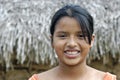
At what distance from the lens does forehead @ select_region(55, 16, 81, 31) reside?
148 centimetres

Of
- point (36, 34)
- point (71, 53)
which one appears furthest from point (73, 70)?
point (36, 34)

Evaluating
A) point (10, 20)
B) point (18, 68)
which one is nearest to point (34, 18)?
point (10, 20)

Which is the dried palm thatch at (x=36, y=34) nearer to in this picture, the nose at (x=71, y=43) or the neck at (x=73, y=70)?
the neck at (x=73, y=70)

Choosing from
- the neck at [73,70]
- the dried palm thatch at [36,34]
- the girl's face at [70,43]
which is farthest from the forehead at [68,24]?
the dried palm thatch at [36,34]

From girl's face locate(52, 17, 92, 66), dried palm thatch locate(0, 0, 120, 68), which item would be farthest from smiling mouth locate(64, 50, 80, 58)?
dried palm thatch locate(0, 0, 120, 68)

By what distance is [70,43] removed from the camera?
57.5 inches

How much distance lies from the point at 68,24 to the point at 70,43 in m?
0.07

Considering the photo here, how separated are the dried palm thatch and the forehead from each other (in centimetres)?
139

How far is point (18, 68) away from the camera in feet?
9.82

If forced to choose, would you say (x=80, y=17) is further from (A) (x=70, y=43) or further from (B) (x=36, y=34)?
(B) (x=36, y=34)

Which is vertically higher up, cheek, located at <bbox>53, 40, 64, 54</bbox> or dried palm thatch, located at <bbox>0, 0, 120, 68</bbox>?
cheek, located at <bbox>53, 40, 64, 54</bbox>

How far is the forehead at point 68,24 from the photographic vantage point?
1477 millimetres

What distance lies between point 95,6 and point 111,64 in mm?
465

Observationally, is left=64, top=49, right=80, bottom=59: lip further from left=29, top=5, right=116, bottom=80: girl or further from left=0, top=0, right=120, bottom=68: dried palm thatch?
left=0, top=0, right=120, bottom=68: dried palm thatch
